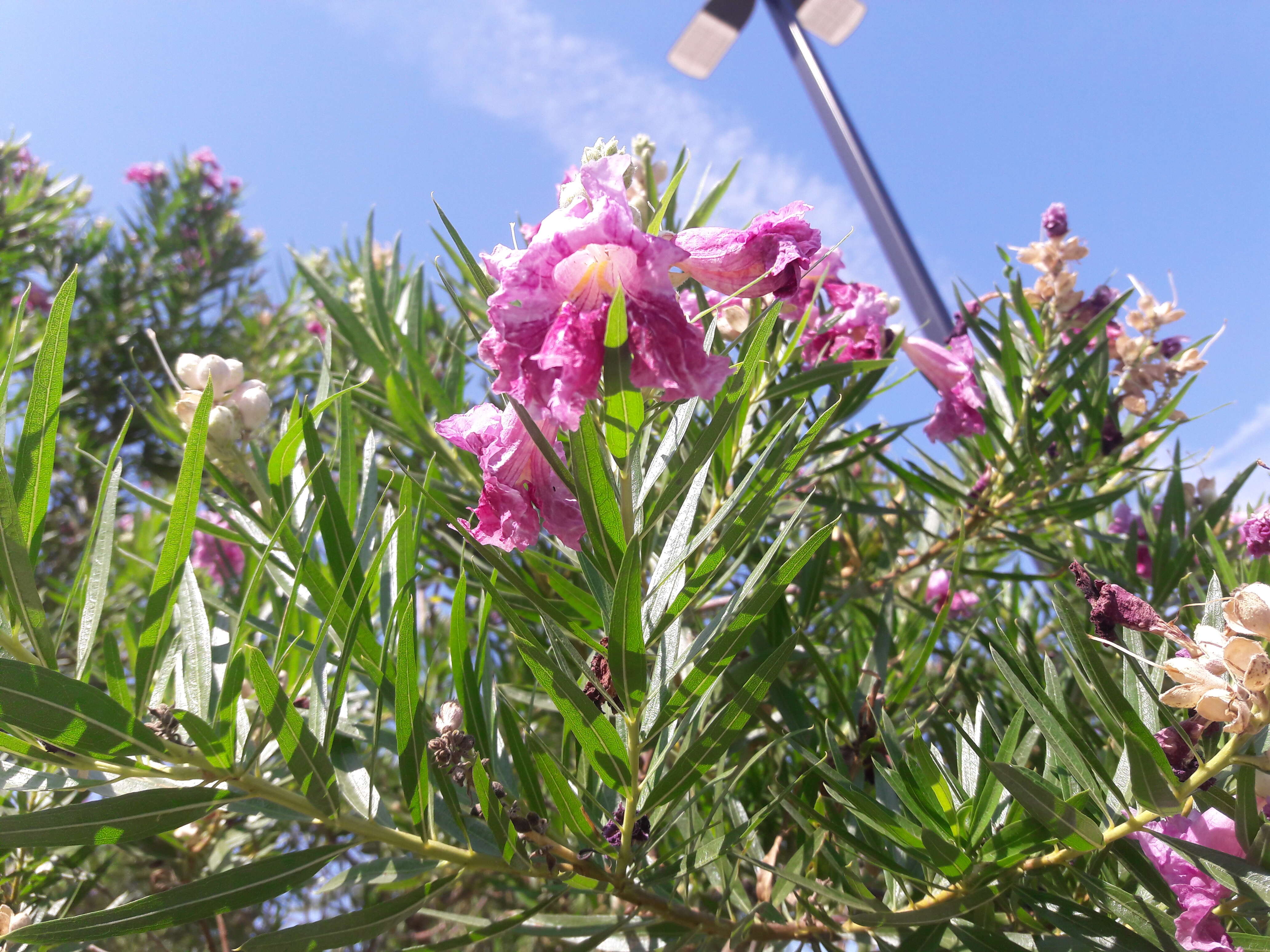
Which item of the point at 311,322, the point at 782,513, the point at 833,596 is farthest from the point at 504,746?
the point at 311,322

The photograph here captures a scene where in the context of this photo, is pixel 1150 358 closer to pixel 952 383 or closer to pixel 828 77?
pixel 952 383

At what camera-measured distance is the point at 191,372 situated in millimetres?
878

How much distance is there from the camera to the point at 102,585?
566 millimetres

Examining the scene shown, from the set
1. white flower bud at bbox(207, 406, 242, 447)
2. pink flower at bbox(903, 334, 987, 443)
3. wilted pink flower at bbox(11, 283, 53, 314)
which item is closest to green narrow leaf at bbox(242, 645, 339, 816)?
white flower bud at bbox(207, 406, 242, 447)

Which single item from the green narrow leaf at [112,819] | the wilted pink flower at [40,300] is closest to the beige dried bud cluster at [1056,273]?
the green narrow leaf at [112,819]

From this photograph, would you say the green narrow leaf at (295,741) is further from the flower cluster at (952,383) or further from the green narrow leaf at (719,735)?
the flower cluster at (952,383)

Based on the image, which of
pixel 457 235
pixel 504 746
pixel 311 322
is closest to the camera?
pixel 457 235

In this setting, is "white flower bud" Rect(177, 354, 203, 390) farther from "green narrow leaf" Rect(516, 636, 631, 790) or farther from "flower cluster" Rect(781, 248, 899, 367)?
"flower cluster" Rect(781, 248, 899, 367)

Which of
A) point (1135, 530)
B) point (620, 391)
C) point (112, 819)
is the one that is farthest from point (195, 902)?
point (1135, 530)

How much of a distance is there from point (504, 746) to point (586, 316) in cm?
47

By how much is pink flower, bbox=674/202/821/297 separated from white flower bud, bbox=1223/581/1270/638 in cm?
34

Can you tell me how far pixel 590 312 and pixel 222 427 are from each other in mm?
484

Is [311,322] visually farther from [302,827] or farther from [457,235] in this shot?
[457,235]

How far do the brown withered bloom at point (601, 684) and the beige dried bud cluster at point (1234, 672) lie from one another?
36 centimetres
